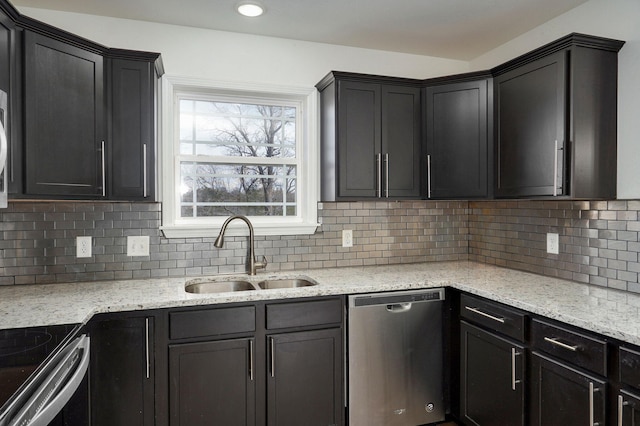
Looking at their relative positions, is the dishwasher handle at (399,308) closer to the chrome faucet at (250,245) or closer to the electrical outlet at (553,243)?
the chrome faucet at (250,245)

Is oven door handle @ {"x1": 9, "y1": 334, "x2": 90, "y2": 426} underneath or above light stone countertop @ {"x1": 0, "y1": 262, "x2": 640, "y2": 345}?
underneath

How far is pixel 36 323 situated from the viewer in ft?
5.33

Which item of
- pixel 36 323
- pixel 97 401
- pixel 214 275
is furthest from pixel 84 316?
pixel 214 275

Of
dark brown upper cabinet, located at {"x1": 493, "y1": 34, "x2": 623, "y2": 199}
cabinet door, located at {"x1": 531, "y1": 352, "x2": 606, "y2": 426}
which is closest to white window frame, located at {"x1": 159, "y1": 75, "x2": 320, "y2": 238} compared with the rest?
dark brown upper cabinet, located at {"x1": 493, "y1": 34, "x2": 623, "y2": 199}

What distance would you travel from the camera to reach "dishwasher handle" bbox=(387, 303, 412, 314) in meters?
2.39

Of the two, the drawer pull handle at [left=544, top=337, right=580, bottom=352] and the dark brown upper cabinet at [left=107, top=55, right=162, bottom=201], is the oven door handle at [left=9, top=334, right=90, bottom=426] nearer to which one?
the dark brown upper cabinet at [left=107, top=55, right=162, bottom=201]

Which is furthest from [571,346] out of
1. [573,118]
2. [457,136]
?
[457,136]

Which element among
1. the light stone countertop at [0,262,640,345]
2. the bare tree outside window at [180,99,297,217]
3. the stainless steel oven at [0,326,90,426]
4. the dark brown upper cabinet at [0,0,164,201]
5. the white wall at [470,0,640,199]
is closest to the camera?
the stainless steel oven at [0,326,90,426]

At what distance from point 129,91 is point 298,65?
1.14m

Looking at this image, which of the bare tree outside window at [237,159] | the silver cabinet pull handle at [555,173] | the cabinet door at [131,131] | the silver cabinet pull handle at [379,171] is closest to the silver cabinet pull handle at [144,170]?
the cabinet door at [131,131]

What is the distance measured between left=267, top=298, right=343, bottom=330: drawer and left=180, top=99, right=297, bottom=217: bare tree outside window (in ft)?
2.96

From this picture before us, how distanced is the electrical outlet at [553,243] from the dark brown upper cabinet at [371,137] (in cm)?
85

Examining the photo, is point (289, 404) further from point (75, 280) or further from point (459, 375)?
point (75, 280)

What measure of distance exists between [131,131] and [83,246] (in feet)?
2.50
